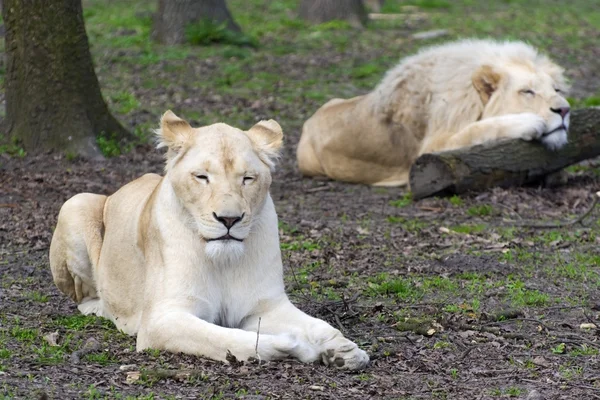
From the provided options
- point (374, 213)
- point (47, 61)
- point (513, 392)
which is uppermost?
point (47, 61)

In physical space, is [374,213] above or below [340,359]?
below

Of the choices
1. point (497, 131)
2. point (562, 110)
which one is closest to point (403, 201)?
point (497, 131)

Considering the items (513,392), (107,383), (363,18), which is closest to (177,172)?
(107,383)

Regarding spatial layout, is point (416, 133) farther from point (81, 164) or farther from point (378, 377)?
point (378, 377)

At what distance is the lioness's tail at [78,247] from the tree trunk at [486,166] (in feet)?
13.2

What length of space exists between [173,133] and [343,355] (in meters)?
1.36

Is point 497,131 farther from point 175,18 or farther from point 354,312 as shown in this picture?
point 175,18

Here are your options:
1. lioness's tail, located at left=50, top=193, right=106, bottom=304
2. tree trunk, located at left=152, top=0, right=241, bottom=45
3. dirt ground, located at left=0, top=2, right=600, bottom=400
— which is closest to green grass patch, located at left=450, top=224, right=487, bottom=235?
dirt ground, located at left=0, top=2, right=600, bottom=400

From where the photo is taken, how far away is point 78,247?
6047 millimetres

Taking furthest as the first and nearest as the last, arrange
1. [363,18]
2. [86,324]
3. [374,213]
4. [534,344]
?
1. [363,18]
2. [374,213]
3. [86,324]
4. [534,344]

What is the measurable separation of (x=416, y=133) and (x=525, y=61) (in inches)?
49.5

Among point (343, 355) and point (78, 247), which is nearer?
point (343, 355)

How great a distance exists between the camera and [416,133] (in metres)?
10.3

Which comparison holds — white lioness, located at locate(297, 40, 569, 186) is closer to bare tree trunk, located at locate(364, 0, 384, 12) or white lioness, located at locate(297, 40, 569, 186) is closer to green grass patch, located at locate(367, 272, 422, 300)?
green grass patch, located at locate(367, 272, 422, 300)
